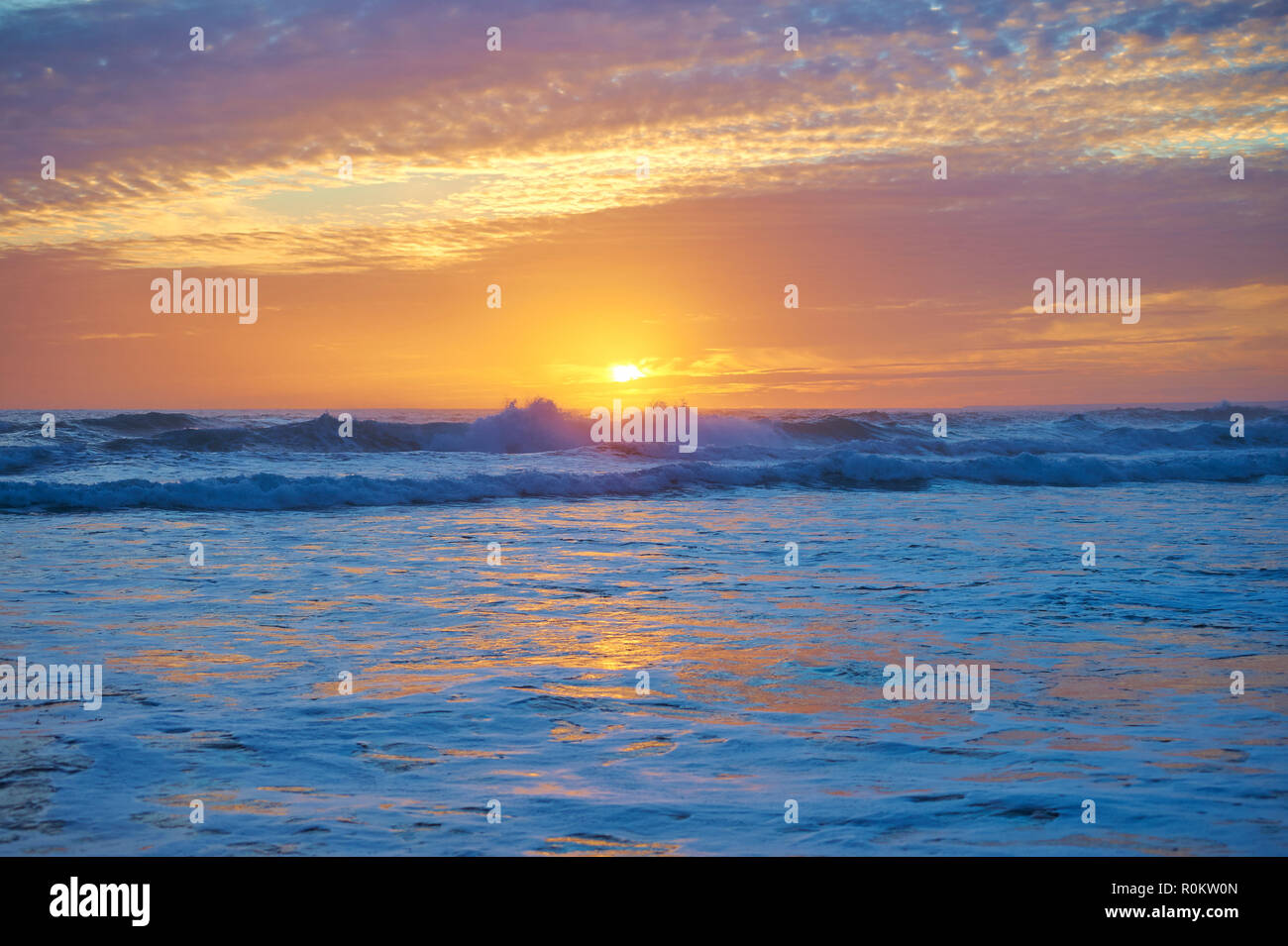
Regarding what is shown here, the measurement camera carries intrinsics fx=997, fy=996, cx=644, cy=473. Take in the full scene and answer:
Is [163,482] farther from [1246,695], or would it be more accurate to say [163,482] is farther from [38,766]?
[1246,695]

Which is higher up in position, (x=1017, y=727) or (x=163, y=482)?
(x=163, y=482)

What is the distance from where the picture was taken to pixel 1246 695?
20.5 feet

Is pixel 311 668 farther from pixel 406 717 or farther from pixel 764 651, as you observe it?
pixel 764 651

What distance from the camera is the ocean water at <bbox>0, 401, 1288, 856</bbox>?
4301 mm

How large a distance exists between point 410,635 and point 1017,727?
15.7 ft

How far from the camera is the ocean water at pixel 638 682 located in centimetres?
430

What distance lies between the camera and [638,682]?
22.3 ft

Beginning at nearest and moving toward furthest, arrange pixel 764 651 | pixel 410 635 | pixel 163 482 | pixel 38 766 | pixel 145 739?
1. pixel 38 766
2. pixel 145 739
3. pixel 764 651
4. pixel 410 635
5. pixel 163 482

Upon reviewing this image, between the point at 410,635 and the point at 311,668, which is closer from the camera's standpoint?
the point at 311,668

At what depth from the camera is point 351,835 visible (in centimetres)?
411
